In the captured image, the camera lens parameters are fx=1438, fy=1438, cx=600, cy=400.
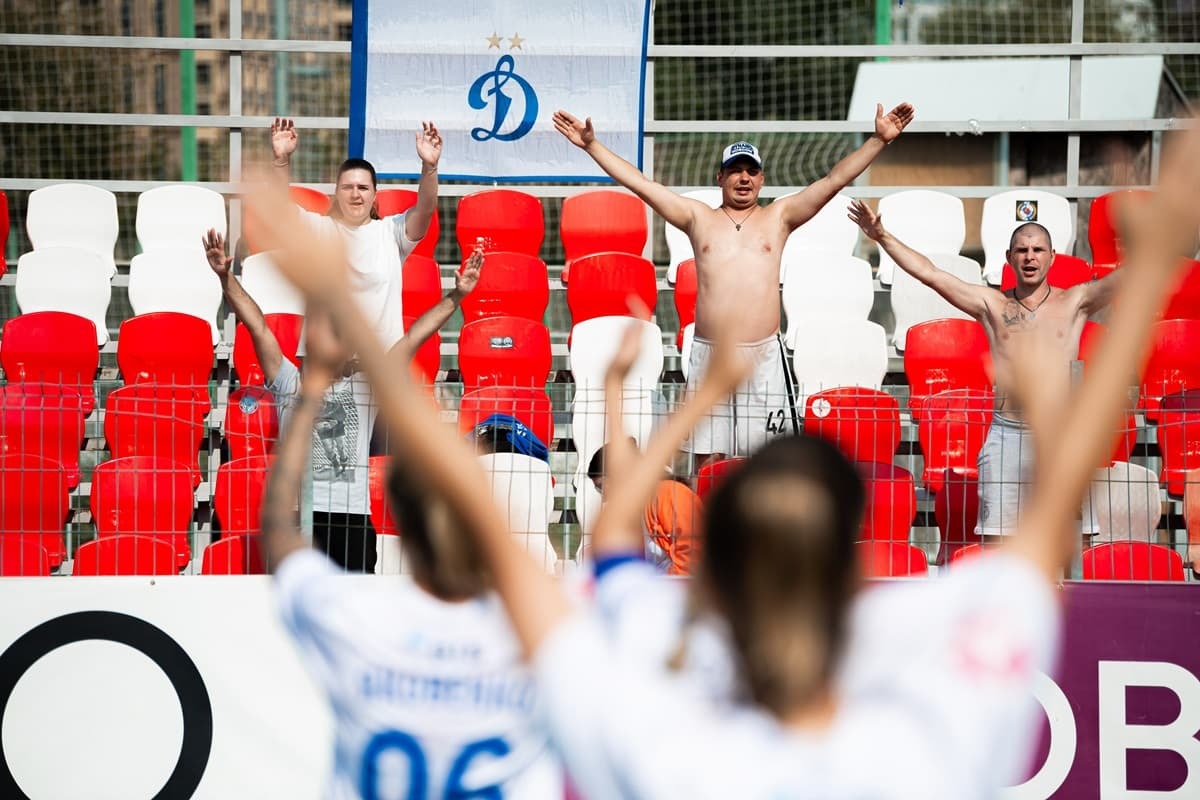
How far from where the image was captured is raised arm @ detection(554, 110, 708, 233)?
674 centimetres

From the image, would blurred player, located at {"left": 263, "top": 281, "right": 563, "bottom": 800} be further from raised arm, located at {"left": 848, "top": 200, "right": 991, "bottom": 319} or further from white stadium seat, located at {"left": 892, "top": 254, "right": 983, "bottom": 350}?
white stadium seat, located at {"left": 892, "top": 254, "right": 983, "bottom": 350}

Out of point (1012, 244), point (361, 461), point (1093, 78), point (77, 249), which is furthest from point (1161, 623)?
point (1093, 78)

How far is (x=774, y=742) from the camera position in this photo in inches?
53.0

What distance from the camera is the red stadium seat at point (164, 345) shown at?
7492mm

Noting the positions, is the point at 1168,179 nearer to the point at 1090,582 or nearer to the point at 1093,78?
the point at 1090,582

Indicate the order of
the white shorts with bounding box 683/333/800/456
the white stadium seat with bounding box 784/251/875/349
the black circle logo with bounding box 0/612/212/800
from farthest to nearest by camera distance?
the white stadium seat with bounding box 784/251/875/349 < the white shorts with bounding box 683/333/800/456 < the black circle logo with bounding box 0/612/212/800

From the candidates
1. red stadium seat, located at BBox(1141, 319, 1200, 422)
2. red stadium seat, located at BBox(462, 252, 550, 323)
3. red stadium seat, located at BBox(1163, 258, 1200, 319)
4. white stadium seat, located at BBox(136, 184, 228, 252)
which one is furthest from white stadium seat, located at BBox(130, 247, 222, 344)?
red stadium seat, located at BBox(1163, 258, 1200, 319)

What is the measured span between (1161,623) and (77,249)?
243 inches

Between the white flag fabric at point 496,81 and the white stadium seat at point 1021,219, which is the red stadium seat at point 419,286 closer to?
the white flag fabric at point 496,81

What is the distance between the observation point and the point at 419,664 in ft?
6.55

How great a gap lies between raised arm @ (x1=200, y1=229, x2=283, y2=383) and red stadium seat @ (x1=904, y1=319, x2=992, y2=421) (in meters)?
3.54

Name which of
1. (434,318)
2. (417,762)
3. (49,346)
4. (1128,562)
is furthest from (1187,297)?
(417,762)

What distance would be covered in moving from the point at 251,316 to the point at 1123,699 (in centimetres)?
350

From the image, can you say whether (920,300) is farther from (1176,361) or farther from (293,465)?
(293,465)
